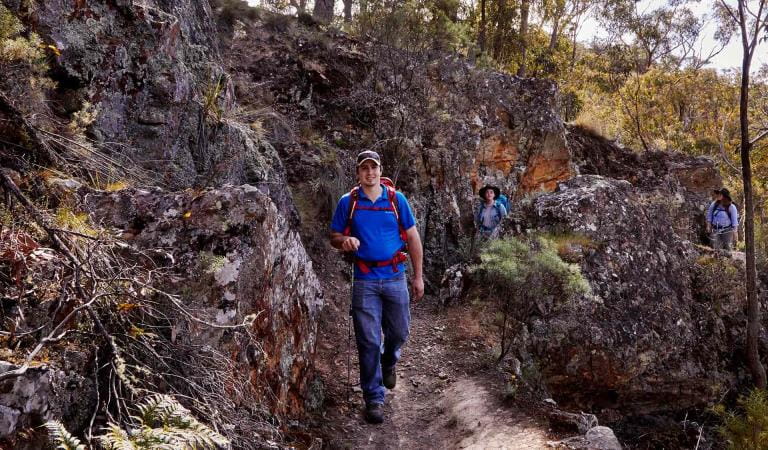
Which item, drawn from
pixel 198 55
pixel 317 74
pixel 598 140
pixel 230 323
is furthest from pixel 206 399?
pixel 598 140

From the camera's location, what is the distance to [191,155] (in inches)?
213

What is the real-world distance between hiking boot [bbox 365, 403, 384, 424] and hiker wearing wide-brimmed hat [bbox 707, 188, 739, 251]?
1037cm

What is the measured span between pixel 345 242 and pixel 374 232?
0.29m

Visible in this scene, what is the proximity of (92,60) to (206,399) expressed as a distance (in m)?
3.86

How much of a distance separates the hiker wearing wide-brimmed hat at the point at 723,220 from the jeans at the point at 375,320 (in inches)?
402

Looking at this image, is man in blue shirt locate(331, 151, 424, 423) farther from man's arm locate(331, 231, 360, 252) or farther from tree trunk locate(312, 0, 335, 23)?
tree trunk locate(312, 0, 335, 23)

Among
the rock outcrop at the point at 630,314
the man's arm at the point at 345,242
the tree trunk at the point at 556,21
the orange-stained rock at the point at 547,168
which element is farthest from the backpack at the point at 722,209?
the man's arm at the point at 345,242

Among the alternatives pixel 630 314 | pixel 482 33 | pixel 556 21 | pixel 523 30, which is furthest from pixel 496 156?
pixel 556 21

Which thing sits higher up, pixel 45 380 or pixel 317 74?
pixel 317 74

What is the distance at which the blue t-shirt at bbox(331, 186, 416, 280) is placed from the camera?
13.3ft

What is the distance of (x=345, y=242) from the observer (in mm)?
3906

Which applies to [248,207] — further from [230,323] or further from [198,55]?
[198,55]

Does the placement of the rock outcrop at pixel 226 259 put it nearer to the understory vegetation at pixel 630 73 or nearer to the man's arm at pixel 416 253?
the man's arm at pixel 416 253

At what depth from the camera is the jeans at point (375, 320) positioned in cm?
406
